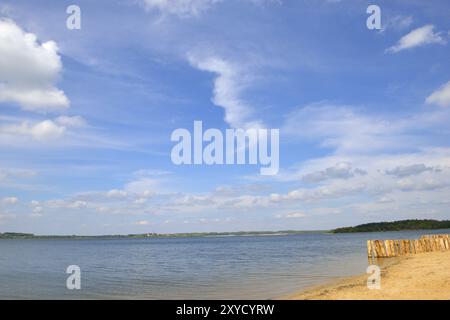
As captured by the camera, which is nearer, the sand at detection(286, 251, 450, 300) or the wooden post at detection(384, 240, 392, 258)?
the sand at detection(286, 251, 450, 300)

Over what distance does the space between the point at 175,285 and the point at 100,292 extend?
473 centimetres

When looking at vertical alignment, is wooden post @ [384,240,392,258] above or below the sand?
below

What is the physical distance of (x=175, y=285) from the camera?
86.6 ft

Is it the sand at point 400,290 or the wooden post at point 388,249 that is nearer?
the sand at point 400,290

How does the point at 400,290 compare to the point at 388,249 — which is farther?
the point at 388,249

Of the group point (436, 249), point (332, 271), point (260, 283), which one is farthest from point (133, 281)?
point (436, 249)

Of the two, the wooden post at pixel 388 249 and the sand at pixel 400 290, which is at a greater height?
the sand at pixel 400 290

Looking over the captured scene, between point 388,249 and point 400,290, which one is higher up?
point 400,290
